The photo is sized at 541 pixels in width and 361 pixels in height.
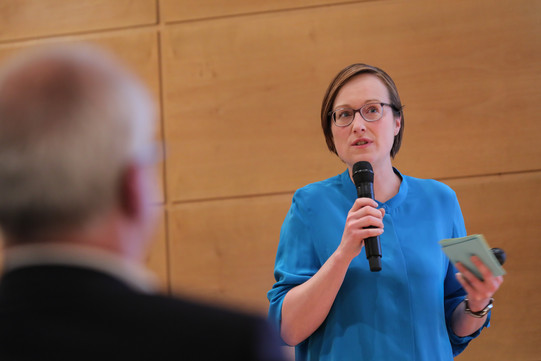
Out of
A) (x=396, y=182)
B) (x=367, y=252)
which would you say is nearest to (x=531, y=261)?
(x=396, y=182)

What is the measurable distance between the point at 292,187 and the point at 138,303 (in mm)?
2422

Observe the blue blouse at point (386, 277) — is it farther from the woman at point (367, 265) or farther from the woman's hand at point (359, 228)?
the woman's hand at point (359, 228)

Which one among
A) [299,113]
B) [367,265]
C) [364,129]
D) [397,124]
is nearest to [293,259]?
[367,265]

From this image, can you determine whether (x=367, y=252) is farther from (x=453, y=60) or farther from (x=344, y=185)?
(x=453, y=60)

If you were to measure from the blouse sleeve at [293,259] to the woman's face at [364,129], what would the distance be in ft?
0.72

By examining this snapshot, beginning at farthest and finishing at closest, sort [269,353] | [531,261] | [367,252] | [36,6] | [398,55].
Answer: [36,6], [398,55], [531,261], [367,252], [269,353]

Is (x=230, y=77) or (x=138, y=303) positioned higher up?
(x=230, y=77)

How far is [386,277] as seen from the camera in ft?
5.85

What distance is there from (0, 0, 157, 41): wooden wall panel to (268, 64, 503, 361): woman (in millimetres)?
1730

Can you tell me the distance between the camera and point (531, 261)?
113 inches

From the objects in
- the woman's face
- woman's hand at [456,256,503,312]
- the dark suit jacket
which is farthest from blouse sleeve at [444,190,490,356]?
the dark suit jacket

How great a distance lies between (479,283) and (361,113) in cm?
62

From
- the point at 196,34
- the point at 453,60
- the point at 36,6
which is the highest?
the point at 36,6

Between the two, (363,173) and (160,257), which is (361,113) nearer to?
(363,173)
